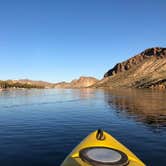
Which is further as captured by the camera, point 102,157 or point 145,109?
point 145,109

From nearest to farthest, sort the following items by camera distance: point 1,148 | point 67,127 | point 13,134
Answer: point 1,148, point 13,134, point 67,127

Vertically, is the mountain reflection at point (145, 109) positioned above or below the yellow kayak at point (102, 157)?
below

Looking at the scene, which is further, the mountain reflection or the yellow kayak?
the mountain reflection

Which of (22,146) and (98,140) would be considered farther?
(22,146)

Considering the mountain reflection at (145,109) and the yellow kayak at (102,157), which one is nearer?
the yellow kayak at (102,157)

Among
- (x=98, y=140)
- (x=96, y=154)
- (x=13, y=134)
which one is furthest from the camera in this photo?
(x=13, y=134)

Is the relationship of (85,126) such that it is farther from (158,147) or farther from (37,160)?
(37,160)

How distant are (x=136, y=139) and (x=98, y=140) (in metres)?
13.7

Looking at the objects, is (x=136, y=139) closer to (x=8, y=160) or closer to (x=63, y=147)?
(x=63, y=147)

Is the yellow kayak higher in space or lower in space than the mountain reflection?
higher

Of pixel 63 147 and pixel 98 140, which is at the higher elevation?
pixel 98 140

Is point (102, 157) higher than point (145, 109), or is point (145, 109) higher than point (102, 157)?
point (102, 157)

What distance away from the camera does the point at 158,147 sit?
1027 inches

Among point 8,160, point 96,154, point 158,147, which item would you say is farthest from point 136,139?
point 96,154
